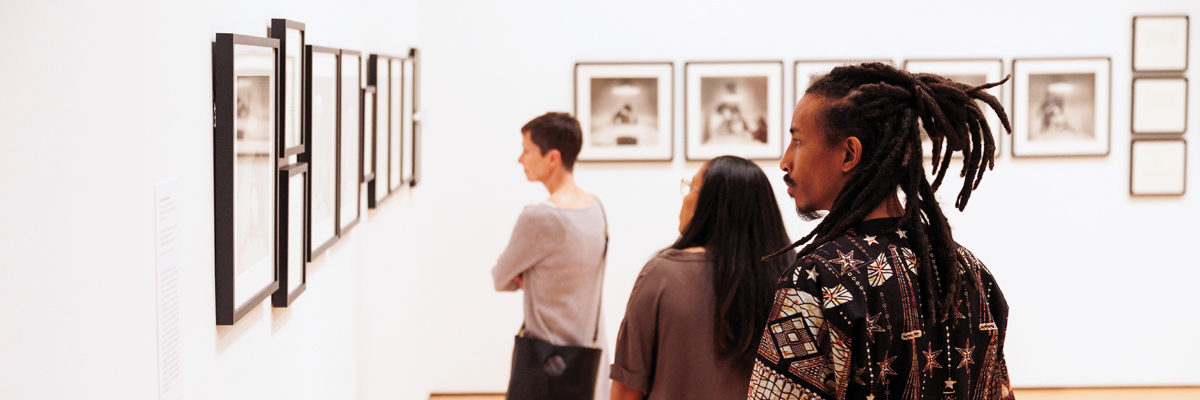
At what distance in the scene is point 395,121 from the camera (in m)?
5.38

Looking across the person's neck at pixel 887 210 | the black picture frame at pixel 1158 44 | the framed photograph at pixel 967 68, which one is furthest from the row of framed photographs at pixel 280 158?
the black picture frame at pixel 1158 44

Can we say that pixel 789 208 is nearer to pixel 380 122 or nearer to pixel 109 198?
pixel 380 122

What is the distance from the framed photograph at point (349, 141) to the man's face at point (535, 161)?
0.71 metres

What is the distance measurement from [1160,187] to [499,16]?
431 cm

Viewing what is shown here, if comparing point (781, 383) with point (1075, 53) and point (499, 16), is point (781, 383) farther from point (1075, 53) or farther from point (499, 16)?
point (1075, 53)

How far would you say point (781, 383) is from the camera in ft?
5.90

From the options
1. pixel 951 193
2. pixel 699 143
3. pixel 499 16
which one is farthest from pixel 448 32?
pixel 951 193

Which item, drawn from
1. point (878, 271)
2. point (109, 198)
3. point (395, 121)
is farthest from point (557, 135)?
point (109, 198)

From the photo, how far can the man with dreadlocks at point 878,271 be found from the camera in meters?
1.77

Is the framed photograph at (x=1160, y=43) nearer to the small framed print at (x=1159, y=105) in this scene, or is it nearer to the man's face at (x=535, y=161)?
the small framed print at (x=1159, y=105)

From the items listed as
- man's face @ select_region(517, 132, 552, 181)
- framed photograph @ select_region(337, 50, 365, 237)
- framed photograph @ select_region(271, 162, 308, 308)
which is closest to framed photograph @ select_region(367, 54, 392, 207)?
framed photograph @ select_region(337, 50, 365, 237)

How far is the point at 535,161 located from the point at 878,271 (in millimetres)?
2960

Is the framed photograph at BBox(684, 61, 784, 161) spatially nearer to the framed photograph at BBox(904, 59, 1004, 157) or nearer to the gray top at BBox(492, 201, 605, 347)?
the framed photograph at BBox(904, 59, 1004, 157)

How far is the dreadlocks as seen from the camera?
1.83 m
